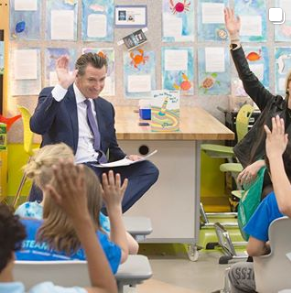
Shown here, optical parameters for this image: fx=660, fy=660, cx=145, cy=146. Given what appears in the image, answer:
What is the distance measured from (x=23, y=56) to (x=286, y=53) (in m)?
2.33

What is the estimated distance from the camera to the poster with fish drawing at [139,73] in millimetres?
5785

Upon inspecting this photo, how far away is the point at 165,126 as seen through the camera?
14.1 feet

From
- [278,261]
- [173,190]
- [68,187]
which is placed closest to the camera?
[68,187]

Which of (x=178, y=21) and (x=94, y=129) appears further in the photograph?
(x=178, y=21)

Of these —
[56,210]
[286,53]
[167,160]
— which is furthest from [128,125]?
[56,210]

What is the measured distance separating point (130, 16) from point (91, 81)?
221 centimetres

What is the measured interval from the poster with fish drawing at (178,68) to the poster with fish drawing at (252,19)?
1.71 feet

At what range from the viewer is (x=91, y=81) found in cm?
369

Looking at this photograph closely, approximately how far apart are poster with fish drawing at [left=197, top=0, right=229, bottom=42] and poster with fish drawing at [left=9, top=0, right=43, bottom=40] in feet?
4.59

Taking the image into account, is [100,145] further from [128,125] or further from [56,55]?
[56,55]

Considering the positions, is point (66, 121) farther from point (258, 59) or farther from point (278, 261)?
point (258, 59)

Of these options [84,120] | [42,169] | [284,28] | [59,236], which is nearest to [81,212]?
[59,236]

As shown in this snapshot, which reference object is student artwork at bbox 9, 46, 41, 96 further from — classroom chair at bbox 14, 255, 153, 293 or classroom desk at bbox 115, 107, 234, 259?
classroom chair at bbox 14, 255, 153, 293

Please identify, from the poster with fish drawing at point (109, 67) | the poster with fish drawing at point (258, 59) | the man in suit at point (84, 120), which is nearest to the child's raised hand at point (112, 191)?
the man in suit at point (84, 120)
